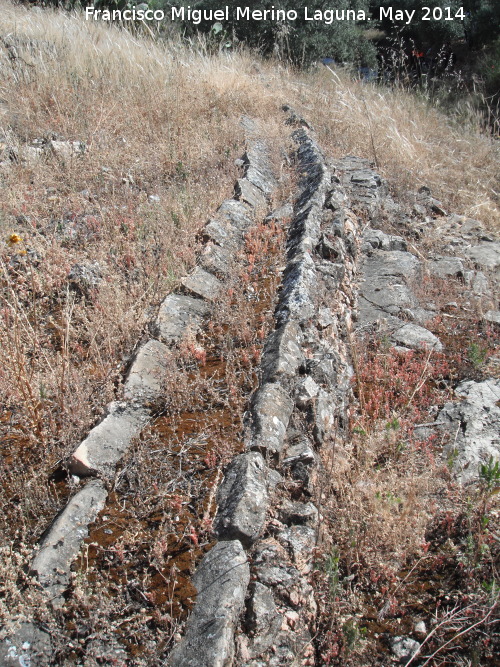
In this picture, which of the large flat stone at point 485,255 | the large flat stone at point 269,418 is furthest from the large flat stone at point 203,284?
the large flat stone at point 485,255

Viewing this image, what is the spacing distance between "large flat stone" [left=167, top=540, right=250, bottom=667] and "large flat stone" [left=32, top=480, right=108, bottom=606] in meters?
0.56

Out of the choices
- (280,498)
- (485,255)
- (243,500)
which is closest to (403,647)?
(280,498)

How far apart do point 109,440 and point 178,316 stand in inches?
55.3

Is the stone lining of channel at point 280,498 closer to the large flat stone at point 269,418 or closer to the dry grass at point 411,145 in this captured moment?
the large flat stone at point 269,418

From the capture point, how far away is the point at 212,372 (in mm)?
3949

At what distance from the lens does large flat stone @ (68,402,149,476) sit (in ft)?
9.99

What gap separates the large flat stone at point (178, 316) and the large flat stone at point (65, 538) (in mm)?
1431

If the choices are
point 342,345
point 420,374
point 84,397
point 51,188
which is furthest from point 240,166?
point 84,397

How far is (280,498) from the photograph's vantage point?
3072 mm

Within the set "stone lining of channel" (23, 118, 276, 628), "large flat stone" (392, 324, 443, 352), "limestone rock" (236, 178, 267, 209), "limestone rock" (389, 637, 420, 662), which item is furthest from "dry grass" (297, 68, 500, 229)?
"limestone rock" (389, 637, 420, 662)

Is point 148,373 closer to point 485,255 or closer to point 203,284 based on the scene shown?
point 203,284

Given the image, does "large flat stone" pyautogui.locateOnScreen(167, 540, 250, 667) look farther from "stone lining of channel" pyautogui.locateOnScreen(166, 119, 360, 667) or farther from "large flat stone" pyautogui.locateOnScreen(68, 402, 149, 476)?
"large flat stone" pyautogui.locateOnScreen(68, 402, 149, 476)

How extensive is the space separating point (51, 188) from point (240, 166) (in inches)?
88.4

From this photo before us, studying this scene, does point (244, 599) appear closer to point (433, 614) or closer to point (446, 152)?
point (433, 614)
